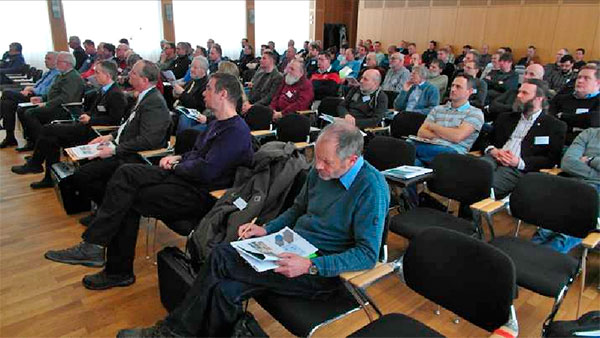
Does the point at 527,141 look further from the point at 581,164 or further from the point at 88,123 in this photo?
the point at 88,123

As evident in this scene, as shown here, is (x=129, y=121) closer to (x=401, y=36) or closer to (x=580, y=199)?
(x=580, y=199)

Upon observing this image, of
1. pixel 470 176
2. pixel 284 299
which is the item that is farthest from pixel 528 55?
pixel 284 299

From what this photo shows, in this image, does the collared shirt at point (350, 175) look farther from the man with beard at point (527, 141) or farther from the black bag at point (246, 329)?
the man with beard at point (527, 141)

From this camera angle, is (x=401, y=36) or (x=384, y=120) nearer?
(x=384, y=120)

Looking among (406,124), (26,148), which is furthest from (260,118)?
(26,148)

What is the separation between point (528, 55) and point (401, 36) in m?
4.17

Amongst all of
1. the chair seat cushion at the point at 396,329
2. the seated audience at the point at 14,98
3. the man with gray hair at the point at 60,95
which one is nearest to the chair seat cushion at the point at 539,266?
the chair seat cushion at the point at 396,329

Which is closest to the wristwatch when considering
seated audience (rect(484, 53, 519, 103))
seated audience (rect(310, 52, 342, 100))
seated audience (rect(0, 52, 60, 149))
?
seated audience (rect(310, 52, 342, 100))

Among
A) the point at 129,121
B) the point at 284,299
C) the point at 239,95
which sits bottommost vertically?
the point at 284,299

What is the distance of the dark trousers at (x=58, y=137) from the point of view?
166 inches

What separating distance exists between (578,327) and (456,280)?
46 cm

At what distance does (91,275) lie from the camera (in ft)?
8.73

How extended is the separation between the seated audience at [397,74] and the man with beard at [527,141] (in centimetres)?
280

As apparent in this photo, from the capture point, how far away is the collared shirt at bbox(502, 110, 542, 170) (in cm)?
339
